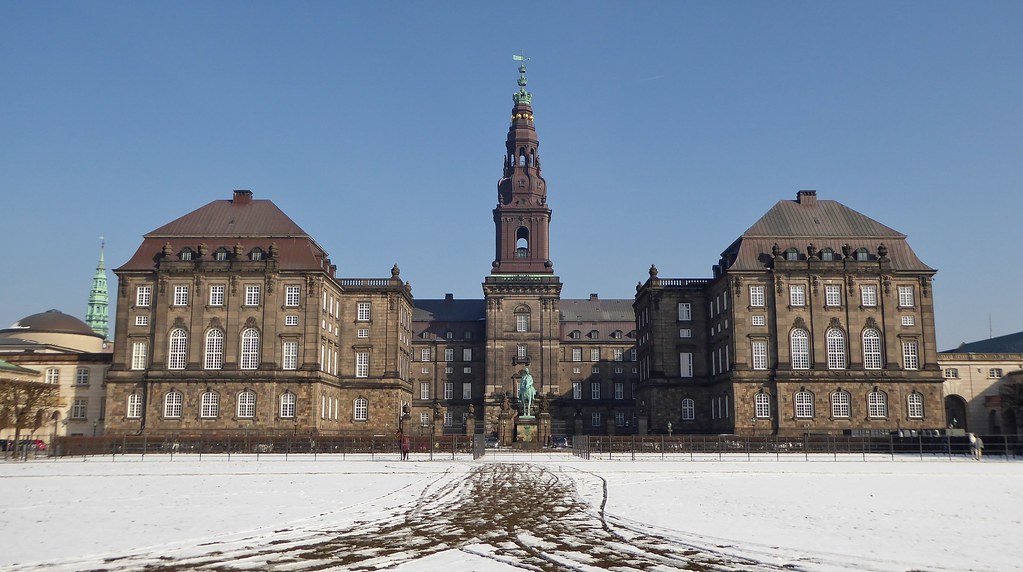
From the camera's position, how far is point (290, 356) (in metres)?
78.1

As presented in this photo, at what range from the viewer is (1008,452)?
5734cm

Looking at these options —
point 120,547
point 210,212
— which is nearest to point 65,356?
point 210,212

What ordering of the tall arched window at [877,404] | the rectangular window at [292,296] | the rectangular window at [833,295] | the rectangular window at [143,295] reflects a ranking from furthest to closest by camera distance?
the rectangular window at [143,295] → the rectangular window at [292,296] → the rectangular window at [833,295] → the tall arched window at [877,404]

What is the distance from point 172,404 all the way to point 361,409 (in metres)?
19.5

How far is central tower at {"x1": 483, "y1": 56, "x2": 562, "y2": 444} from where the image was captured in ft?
350

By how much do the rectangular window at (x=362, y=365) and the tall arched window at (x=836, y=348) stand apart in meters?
46.1

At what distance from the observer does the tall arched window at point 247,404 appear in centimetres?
7606

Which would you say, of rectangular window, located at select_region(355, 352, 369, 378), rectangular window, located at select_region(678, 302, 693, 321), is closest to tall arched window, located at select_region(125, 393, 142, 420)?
rectangular window, located at select_region(355, 352, 369, 378)

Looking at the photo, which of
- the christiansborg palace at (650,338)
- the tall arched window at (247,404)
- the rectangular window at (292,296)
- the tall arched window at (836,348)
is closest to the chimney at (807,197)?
the christiansborg palace at (650,338)

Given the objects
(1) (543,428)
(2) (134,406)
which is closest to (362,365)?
(2) (134,406)

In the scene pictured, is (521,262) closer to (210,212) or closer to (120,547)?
(210,212)

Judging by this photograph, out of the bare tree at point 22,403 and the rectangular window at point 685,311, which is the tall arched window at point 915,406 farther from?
the bare tree at point 22,403

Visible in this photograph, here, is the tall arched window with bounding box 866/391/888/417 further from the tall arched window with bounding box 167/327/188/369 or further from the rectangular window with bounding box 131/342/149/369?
the rectangular window with bounding box 131/342/149/369

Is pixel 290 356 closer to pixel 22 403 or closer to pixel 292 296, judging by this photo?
pixel 292 296
